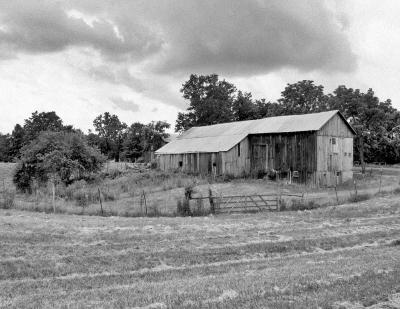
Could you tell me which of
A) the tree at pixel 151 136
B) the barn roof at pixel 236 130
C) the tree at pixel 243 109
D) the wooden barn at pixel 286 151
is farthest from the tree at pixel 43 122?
the wooden barn at pixel 286 151

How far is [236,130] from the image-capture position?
178ft

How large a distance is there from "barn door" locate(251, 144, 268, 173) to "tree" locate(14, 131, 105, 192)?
1845 cm

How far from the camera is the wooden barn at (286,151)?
147ft

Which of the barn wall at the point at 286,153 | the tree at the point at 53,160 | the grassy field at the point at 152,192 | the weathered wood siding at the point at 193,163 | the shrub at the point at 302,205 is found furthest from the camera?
the weathered wood siding at the point at 193,163

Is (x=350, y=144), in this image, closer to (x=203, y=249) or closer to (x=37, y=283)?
(x=203, y=249)

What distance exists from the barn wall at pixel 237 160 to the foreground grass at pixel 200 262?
2574cm

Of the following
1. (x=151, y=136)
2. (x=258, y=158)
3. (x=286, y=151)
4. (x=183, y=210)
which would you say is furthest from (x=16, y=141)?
(x=183, y=210)

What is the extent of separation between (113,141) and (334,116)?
7059 centimetres

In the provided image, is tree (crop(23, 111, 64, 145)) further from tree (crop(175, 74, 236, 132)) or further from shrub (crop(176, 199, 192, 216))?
shrub (crop(176, 199, 192, 216))

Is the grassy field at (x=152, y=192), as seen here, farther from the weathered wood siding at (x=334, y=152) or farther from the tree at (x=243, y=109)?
the tree at (x=243, y=109)

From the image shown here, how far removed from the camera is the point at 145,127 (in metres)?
80.9

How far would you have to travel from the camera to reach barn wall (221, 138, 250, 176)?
157 ft

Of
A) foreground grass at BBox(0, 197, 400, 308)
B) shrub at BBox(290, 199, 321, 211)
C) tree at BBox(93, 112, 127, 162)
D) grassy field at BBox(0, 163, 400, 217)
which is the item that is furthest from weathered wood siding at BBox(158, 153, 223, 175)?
tree at BBox(93, 112, 127, 162)

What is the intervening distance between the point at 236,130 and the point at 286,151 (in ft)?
31.7
